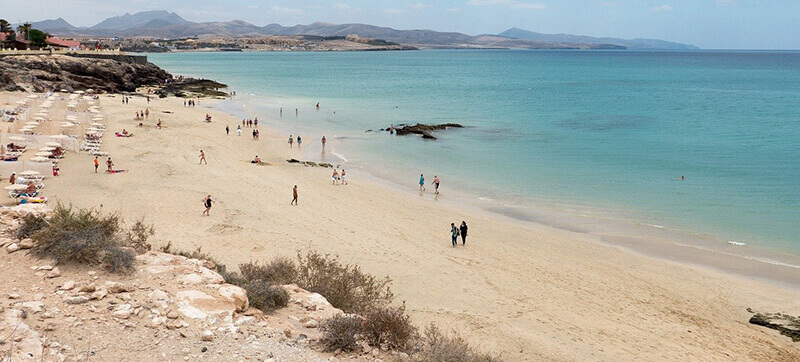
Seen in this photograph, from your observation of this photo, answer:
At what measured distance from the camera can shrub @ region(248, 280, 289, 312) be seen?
7.21m

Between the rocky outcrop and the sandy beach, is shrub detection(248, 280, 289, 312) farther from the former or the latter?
the rocky outcrop

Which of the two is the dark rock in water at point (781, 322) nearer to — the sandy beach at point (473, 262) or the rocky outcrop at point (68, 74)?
the sandy beach at point (473, 262)

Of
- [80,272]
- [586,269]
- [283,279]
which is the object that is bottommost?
[586,269]

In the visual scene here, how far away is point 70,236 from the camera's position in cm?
741

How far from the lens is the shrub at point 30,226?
26.0 ft

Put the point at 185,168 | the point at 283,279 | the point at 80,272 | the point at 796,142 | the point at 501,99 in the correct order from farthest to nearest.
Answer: the point at 501,99 → the point at 796,142 → the point at 185,168 → the point at 283,279 → the point at 80,272

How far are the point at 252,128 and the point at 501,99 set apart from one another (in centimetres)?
3242

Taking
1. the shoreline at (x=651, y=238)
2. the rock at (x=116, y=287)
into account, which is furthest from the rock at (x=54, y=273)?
the shoreline at (x=651, y=238)

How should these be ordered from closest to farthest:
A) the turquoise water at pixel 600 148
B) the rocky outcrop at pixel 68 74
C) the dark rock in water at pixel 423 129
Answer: the turquoise water at pixel 600 148
the dark rock in water at pixel 423 129
the rocky outcrop at pixel 68 74

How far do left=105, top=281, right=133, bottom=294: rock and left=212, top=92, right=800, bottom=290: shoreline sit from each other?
45.6ft

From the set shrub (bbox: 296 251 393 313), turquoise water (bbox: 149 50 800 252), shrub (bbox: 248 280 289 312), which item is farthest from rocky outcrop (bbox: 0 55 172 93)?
shrub (bbox: 248 280 289 312)

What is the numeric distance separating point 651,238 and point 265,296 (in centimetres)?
1396

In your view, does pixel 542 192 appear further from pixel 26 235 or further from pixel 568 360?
pixel 26 235

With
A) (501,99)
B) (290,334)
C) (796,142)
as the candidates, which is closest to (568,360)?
(290,334)
